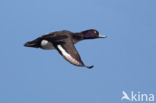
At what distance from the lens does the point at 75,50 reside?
26688 mm

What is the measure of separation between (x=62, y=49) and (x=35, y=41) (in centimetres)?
265

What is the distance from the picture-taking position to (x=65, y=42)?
90.3ft

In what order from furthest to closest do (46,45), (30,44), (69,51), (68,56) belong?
(30,44), (46,45), (69,51), (68,56)

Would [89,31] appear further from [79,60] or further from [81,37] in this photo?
[79,60]

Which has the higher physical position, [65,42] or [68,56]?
[65,42]

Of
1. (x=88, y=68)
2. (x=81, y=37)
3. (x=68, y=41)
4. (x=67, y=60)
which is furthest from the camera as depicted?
(x=81, y=37)

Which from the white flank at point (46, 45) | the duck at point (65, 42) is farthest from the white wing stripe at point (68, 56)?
the white flank at point (46, 45)

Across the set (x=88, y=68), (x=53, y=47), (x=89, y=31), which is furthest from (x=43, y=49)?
(x=88, y=68)

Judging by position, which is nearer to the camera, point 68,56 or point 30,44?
point 68,56

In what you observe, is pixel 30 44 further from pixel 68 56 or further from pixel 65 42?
pixel 68 56

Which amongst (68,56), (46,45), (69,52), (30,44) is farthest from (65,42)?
(30,44)

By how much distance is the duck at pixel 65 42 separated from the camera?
2572cm

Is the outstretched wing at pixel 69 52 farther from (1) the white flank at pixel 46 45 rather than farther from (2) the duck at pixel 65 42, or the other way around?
(1) the white flank at pixel 46 45

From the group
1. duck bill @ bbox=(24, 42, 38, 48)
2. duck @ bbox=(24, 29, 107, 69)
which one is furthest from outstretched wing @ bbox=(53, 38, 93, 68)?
duck bill @ bbox=(24, 42, 38, 48)
